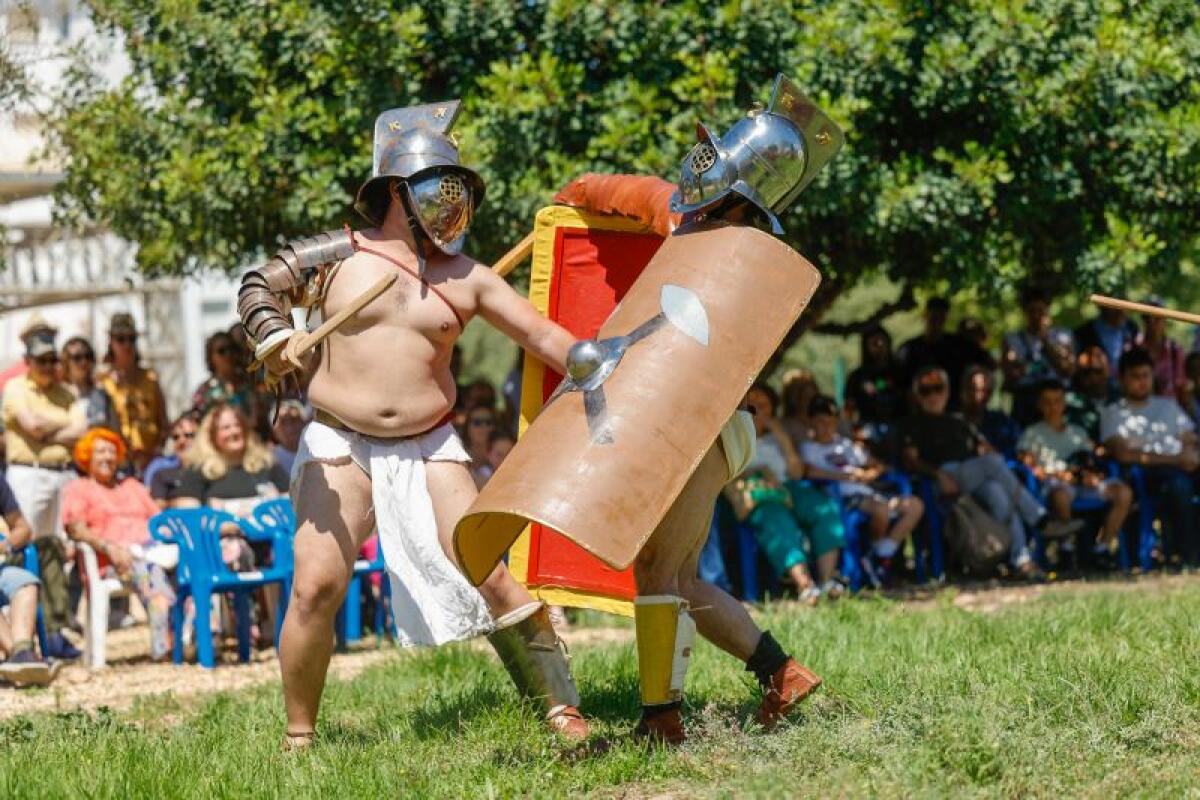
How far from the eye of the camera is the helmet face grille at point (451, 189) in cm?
526

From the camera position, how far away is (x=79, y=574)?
909 cm

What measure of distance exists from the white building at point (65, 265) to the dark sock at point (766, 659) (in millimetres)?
6020

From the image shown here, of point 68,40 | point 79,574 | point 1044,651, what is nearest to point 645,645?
point 1044,651

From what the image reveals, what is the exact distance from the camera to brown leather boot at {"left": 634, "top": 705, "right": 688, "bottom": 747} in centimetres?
501

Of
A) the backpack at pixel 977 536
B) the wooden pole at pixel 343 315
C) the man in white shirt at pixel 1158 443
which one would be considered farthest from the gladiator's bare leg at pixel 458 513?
the man in white shirt at pixel 1158 443

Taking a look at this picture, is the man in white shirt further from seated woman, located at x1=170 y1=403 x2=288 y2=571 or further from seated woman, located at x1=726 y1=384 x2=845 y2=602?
seated woman, located at x1=170 y1=403 x2=288 y2=571

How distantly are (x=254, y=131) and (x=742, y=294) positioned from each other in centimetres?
507

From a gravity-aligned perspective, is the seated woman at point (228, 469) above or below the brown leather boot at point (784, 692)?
below

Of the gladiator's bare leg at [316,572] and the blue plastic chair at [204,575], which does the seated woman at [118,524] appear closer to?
the blue plastic chair at [204,575]

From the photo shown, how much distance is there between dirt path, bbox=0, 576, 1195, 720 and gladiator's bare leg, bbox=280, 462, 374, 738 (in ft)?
5.71

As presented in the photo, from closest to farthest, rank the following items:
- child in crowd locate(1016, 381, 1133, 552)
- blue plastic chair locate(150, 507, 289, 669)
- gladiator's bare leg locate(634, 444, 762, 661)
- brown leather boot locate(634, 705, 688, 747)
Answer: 1. brown leather boot locate(634, 705, 688, 747)
2. gladiator's bare leg locate(634, 444, 762, 661)
3. blue plastic chair locate(150, 507, 289, 669)
4. child in crowd locate(1016, 381, 1133, 552)

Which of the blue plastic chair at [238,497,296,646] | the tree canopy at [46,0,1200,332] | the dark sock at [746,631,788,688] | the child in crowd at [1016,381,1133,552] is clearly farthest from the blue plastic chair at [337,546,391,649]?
the child in crowd at [1016,381,1133,552]

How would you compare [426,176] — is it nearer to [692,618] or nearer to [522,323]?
[522,323]

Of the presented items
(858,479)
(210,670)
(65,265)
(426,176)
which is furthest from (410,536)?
(65,265)
